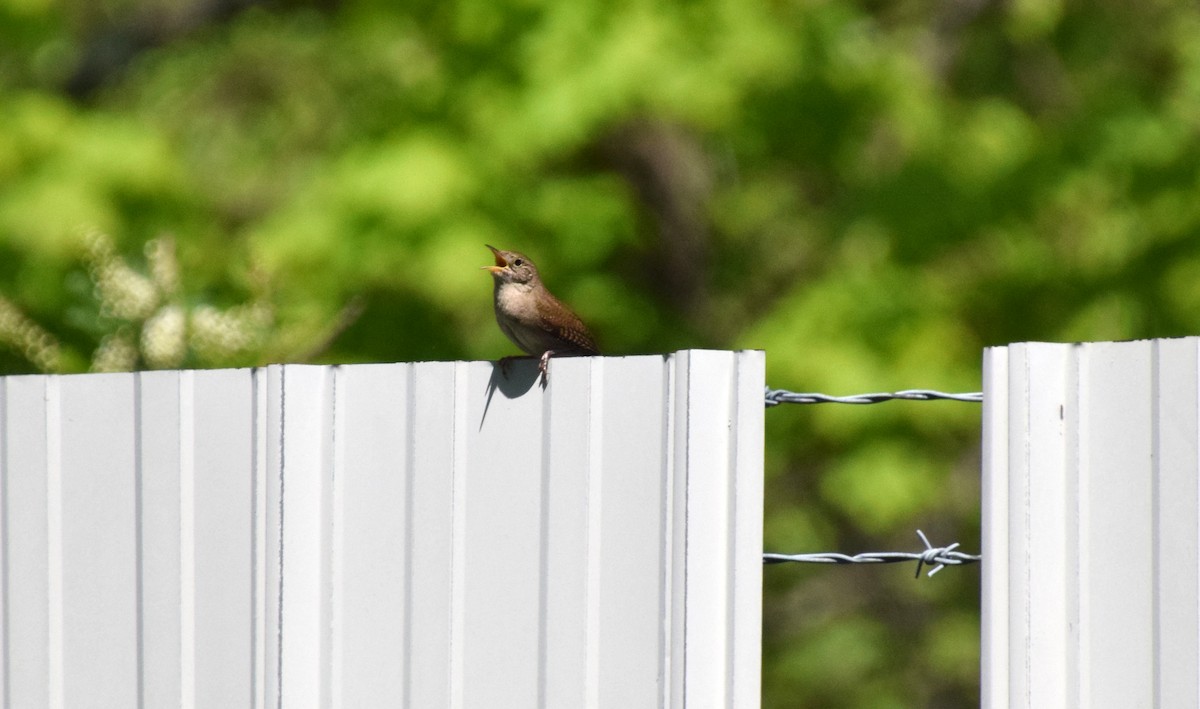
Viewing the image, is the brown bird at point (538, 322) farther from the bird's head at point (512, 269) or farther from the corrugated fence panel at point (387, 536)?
the corrugated fence panel at point (387, 536)

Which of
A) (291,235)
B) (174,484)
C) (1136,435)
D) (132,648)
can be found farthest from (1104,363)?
(291,235)

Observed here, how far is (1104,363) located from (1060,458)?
0.18 metres

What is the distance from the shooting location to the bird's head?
3925 millimetres

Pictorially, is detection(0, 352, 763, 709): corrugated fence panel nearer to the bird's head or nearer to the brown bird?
the brown bird

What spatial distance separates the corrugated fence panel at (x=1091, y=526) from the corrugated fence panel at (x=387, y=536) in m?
0.42

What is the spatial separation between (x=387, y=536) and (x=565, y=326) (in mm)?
941

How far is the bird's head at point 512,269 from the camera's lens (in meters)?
3.93

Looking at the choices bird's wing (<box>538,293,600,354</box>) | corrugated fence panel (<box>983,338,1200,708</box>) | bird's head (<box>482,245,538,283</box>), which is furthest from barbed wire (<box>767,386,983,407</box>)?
bird's head (<box>482,245,538,283</box>)

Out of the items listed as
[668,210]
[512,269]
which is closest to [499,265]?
[512,269]

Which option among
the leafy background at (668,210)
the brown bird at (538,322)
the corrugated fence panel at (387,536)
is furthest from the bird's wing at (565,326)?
the leafy background at (668,210)

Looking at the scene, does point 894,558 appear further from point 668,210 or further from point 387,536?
point 668,210

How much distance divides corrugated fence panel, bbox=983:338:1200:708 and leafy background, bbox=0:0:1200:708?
9.98 ft

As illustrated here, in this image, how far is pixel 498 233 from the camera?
6.81 meters

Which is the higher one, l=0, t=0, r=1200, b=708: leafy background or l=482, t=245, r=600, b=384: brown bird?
l=0, t=0, r=1200, b=708: leafy background
